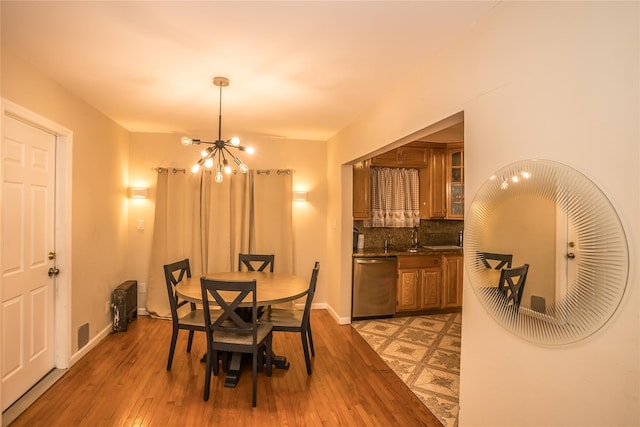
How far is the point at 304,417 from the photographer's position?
233 cm

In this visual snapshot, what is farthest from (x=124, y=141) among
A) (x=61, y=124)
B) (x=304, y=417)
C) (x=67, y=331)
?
(x=304, y=417)

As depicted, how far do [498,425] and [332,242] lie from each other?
3.15 meters

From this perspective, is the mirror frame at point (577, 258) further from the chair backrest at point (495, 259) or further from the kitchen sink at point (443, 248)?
the kitchen sink at point (443, 248)

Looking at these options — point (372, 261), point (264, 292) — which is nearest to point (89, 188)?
point (264, 292)

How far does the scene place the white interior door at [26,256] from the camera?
2.34 meters

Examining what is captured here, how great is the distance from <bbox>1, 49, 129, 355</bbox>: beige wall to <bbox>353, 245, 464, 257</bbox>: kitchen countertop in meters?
3.03

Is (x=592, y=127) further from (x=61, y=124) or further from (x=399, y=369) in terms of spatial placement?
(x=61, y=124)

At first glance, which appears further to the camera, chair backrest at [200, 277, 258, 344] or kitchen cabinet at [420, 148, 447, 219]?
kitchen cabinet at [420, 148, 447, 219]

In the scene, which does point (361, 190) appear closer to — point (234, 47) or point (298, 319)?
point (298, 319)

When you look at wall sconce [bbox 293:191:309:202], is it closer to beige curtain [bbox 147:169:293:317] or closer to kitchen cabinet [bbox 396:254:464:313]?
beige curtain [bbox 147:169:293:317]

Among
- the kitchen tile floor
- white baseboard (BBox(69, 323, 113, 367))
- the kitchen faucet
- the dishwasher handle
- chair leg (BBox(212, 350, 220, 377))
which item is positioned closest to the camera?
the kitchen tile floor

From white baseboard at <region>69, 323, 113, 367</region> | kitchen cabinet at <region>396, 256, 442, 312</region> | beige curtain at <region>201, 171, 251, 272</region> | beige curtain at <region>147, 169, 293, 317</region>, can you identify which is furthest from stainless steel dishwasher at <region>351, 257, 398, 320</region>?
white baseboard at <region>69, 323, 113, 367</region>

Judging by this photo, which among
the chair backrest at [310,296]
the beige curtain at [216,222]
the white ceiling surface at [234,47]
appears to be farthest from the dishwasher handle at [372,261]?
the white ceiling surface at [234,47]

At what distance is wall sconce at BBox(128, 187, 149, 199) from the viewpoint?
4.41 m
